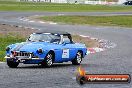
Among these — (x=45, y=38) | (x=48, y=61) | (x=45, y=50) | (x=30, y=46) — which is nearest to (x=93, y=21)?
(x=45, y=38)

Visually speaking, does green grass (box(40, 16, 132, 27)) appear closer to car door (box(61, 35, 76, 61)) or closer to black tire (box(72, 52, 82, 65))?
black tire (box(72, 52, 82, 65))

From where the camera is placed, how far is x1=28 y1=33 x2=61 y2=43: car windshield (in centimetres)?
1720

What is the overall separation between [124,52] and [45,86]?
13.5 metres

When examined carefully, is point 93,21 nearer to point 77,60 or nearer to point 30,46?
point 77,60

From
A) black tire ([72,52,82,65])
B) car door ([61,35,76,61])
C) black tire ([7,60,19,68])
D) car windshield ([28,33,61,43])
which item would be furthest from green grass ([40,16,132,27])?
black tire ([7,60,19,68])

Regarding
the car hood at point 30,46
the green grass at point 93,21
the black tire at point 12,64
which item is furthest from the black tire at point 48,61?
the green grass at point 93,21

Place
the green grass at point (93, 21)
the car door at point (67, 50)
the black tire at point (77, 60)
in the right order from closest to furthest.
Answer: the car door at point (67, 50) → the black tire at point (77, 60) → the green grass at point (93, 21)

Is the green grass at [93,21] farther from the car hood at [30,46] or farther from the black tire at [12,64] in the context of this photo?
the black tire at [12,64]

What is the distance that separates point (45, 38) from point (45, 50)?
1.17 meters

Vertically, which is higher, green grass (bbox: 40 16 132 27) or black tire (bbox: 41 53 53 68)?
black tire (bbox: 41 53 53 68)

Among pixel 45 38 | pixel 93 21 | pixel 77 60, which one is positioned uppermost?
pixel 45 38

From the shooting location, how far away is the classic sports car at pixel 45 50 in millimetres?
15859

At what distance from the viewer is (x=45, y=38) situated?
17.3m

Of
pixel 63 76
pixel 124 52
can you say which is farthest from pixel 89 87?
pixel 124 52
